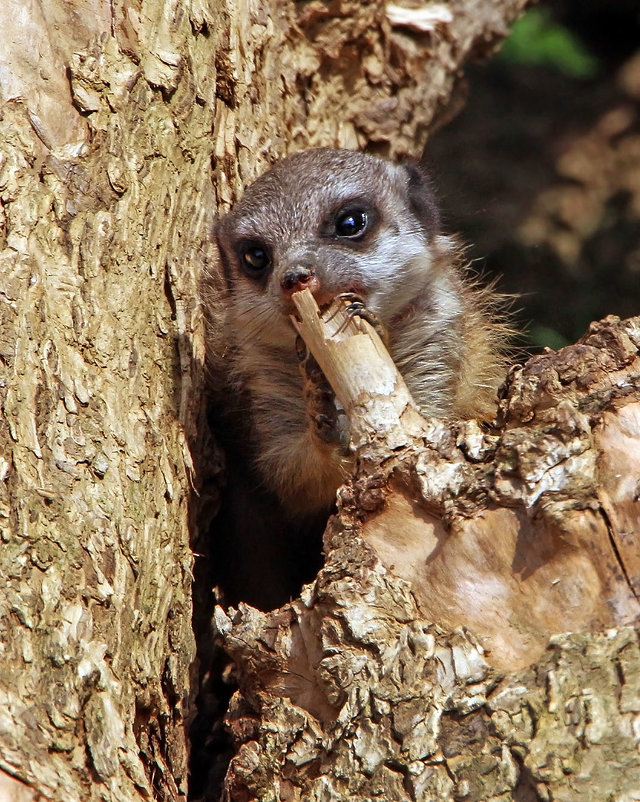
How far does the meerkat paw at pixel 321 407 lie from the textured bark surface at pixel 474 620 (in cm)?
45

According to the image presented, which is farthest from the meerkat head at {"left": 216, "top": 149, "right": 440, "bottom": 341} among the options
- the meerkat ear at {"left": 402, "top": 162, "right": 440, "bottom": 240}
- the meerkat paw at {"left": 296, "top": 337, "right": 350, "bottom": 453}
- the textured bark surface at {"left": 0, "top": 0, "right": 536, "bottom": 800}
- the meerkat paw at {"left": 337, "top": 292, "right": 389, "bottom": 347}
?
the meerkat paw at {"left": 296, "top": 337, "right": 350, "bottom": 453}

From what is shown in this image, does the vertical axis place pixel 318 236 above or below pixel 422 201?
below

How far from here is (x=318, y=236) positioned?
13.6ft

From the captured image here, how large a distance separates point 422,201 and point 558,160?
370cm

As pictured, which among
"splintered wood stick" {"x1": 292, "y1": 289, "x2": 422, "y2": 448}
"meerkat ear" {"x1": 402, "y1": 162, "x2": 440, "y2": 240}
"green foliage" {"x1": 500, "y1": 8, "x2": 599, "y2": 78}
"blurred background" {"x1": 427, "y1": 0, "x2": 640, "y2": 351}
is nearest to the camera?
"splintered wood stick" {"x1": 292, "y1": 289, "x2": 422, "y2": 448}

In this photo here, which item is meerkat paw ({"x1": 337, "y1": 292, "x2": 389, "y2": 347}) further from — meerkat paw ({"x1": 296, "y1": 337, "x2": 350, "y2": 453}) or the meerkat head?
the meerkat head

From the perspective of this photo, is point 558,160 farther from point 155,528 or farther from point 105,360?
point 155,528

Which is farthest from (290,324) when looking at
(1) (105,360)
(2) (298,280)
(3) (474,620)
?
(3) (474,620)

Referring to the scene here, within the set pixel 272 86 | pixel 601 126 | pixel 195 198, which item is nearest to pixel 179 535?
pixel 195 198

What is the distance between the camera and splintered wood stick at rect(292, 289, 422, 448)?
2973 mm

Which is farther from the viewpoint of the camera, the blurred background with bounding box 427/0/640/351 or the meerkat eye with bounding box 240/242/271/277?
the blurred background with bounding box 427/0/640/351

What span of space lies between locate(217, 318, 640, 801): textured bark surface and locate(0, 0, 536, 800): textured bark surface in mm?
380

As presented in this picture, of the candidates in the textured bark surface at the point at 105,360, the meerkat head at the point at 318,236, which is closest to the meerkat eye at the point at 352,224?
the meerkat head at the point at 318,236

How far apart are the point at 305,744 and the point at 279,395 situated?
1.85 metres
